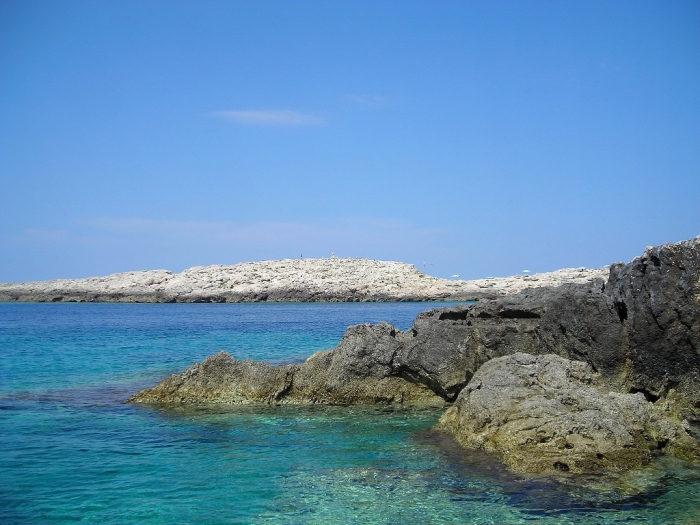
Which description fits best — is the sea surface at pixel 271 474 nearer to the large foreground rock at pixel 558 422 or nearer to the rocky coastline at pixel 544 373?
the large foreground rock at pixel 558 422

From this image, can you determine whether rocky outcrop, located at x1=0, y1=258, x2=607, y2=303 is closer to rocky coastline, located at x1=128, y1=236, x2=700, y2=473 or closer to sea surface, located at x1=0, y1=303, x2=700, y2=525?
rocky coastline, located at x1=128, y1=236, x2=700, y2=473

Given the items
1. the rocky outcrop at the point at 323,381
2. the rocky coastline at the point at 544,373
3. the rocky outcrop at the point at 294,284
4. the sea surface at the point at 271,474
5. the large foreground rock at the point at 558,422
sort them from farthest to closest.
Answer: the rocky outcrop at the point at 294,284, the rocky outcrop at the point at 323,381, the rocky coastline at the point at 544,373, the large foreground rock at the point at 558,422, the sea surface at the point at 271,474

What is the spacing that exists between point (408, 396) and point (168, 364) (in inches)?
400

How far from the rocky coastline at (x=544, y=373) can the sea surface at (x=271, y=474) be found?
1.47ft

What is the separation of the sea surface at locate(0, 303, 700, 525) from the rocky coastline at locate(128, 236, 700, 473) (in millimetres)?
447

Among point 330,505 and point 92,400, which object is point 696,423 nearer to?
point 330,505

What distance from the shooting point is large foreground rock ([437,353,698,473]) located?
814 cm

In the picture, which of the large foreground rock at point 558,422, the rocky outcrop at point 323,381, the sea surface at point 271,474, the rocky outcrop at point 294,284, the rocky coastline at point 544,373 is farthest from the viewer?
the rocky outcrop at point 294,284

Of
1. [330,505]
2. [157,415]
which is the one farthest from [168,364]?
[330,505]

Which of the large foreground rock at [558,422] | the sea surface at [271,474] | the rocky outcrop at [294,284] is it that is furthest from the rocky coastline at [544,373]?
the rocky outcrop at [294,284]

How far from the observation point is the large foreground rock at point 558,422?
320 inches

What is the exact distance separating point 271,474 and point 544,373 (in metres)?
4.53

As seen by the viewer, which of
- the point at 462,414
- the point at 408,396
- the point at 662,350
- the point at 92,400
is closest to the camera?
the point at 462,414

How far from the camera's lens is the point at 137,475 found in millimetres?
8797
